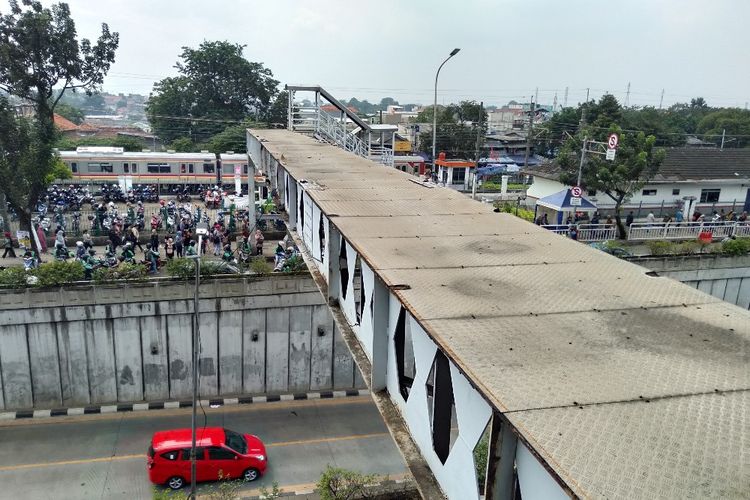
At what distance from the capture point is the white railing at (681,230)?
23391 mm

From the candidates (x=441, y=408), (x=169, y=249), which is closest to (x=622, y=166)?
(x=169, y=249)

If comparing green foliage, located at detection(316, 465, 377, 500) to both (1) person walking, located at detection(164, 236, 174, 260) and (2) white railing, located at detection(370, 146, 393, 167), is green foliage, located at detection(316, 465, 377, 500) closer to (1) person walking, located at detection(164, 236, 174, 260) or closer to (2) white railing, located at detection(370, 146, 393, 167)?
(1) person walking, located at detection(164, 236, 174, 260)

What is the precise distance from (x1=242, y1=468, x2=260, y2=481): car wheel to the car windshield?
458 mm

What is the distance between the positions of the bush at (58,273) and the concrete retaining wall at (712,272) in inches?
707

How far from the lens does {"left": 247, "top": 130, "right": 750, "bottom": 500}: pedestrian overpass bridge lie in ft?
9.03

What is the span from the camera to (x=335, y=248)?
8.45 meters

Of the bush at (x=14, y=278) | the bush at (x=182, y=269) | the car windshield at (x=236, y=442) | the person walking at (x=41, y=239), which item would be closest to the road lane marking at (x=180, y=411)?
the car windshield at (x=236, y=442)

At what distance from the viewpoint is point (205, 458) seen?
1297 cm

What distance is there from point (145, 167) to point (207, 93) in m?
24.7

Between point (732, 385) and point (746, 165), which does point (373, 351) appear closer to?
point (732, 385)

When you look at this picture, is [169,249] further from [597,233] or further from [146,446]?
[597,233]

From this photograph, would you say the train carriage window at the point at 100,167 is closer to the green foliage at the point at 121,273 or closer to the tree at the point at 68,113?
the green foliage at the point at 121,273

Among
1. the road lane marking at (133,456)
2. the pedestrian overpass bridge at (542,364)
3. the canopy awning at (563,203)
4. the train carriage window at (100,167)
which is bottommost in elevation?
the road lane marking at (133,456)

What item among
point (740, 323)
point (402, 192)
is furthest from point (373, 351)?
point (402, 192)
